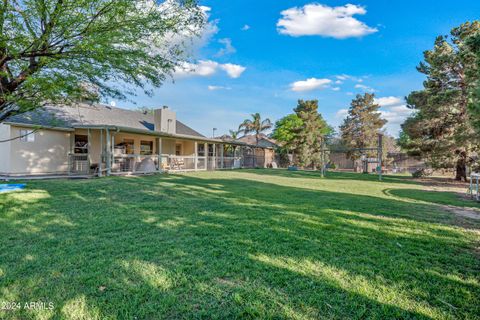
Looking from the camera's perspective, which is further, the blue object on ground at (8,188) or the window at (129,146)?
the window at (129,146)

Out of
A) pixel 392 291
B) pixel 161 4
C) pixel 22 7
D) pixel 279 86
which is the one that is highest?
pixel 279 86

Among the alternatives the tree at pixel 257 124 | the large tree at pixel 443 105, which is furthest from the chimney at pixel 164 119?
the tree at pixel 257 124

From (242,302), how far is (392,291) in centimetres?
142

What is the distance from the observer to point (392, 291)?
7.54 ft

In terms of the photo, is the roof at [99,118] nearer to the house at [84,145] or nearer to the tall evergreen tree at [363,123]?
the house at [84,145]

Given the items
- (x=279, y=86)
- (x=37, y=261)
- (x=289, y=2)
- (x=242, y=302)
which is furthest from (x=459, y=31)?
(x=37, y=261)

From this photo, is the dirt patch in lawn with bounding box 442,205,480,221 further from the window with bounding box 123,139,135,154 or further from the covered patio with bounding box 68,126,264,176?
the window with bounding box 123,139,135,154

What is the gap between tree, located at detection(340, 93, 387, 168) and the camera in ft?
98.8

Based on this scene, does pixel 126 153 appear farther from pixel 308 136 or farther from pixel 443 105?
pixel 443 105

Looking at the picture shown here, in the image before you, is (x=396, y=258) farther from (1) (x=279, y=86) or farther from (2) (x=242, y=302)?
(1) (x=279, y=86)

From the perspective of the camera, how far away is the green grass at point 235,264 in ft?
6.67

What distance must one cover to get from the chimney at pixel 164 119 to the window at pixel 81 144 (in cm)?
525

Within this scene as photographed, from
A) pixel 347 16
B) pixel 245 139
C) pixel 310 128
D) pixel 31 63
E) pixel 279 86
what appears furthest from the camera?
pixel 245 139

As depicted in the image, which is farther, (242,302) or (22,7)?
(22,7)
